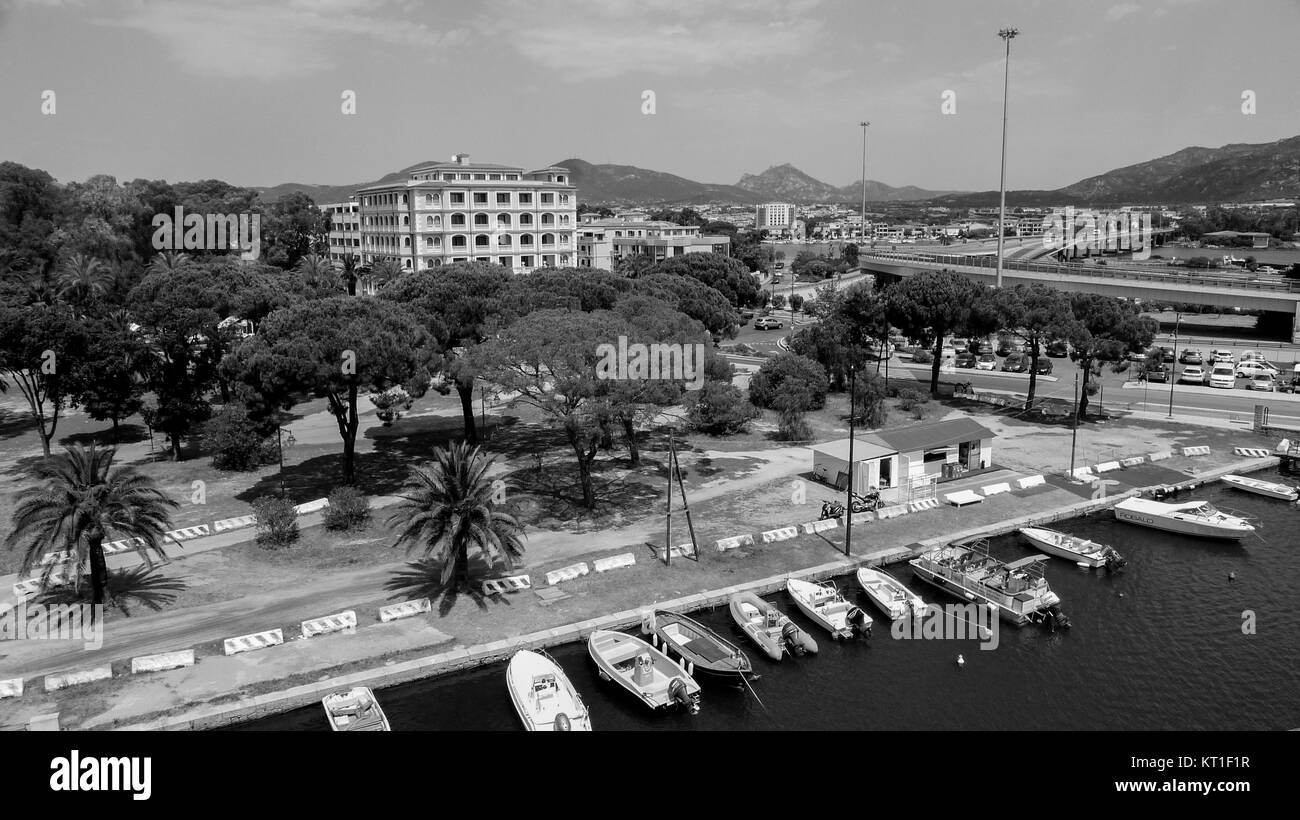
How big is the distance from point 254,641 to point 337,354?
14853mm

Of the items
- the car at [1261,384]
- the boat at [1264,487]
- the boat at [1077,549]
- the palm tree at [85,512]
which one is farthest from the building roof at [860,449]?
the car at [1261,384]

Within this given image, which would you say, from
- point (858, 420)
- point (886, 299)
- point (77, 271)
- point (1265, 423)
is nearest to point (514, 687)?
point (858, 420)

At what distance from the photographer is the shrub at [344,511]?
37.4 metres

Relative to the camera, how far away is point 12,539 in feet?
92.4

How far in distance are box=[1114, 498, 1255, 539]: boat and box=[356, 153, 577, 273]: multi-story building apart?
66.7 metres

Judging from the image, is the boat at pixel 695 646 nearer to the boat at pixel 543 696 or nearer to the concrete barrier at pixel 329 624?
the boat at pixel 543 696

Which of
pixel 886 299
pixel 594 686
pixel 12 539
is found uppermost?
pixel 886 299

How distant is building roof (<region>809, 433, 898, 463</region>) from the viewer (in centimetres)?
4312

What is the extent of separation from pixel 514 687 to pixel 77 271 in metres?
69.1

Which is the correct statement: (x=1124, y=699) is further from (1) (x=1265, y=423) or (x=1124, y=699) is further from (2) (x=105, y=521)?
(1) (x=1265, y=423)

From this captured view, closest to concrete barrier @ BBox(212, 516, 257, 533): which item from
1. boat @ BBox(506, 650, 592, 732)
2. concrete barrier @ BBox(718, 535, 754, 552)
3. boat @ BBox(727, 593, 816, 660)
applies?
boat @ BBox(506, 650, 592, 732)

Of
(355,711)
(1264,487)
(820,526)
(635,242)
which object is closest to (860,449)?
(820,526)

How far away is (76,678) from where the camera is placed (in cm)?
2542
